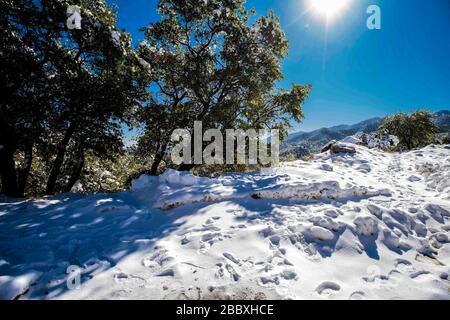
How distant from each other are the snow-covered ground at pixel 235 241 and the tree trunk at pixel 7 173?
7.11 feet

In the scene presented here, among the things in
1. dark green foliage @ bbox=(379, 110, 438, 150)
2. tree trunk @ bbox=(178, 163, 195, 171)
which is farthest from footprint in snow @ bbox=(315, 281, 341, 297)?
dark green foliage @ bbox=(379, 110, 438, 150)

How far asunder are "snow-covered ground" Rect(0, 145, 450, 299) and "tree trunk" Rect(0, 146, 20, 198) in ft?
7.11

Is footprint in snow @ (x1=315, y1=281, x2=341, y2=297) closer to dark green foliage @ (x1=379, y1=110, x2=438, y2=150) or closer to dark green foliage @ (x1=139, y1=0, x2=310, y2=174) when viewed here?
dark green foliage @ (x1=139, y1=0, x2=310, y2=174)

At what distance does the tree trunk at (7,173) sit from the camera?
30.6ft

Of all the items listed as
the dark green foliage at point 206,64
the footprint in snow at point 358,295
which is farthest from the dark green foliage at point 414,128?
the footprint in snow at point 358,295

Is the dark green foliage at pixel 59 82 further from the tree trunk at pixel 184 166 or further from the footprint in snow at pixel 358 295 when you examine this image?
the footprint in snow at pixel 358 295

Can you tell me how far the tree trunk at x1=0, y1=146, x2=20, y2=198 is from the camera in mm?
9328

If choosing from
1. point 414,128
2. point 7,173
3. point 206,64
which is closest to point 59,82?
point 7,173

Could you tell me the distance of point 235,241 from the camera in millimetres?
4684

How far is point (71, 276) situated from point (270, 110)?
1600 cm

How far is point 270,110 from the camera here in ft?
57.0

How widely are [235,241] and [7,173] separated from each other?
1043 centimetres
